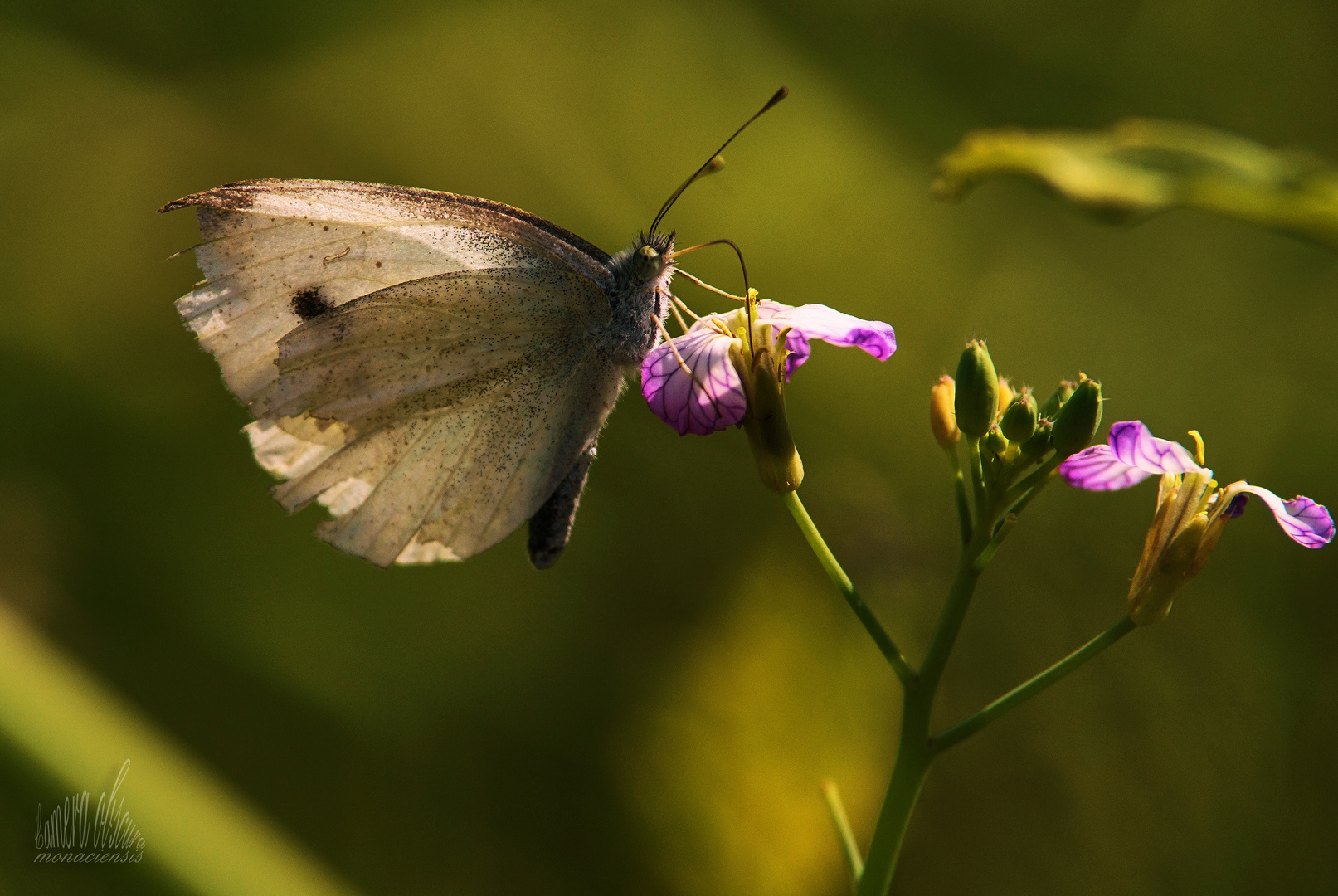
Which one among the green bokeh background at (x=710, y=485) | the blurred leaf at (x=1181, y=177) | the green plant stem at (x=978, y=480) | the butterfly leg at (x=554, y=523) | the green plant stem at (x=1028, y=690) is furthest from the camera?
the green bokeh background at (x=710, y=485)

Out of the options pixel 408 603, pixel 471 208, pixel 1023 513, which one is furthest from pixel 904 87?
pixel 408 603

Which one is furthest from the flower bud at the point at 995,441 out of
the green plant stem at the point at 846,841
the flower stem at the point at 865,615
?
the green plant stem at the point at 846,841

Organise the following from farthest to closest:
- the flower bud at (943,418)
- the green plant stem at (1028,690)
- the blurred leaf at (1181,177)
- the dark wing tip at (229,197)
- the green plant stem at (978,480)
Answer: the dark wing tip at (229,197)
the flower bud at (943,418)
the green plant stem at (978,480)
the green plant stem at (1028,690)
the blurred leaf at (1181,177)

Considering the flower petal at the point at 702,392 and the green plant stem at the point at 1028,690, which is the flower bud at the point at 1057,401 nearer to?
the green plant stem at the point at 1028,690

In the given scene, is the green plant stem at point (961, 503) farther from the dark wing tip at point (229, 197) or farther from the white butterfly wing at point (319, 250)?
the dark wing tip at point (229, 197)

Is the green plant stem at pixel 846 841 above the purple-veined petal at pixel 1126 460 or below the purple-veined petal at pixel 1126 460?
below

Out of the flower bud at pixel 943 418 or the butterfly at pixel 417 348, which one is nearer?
the flower bud at pixel 943 418

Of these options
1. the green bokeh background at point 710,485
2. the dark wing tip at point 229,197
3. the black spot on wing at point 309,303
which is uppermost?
the dark wing tip at point 229,197
